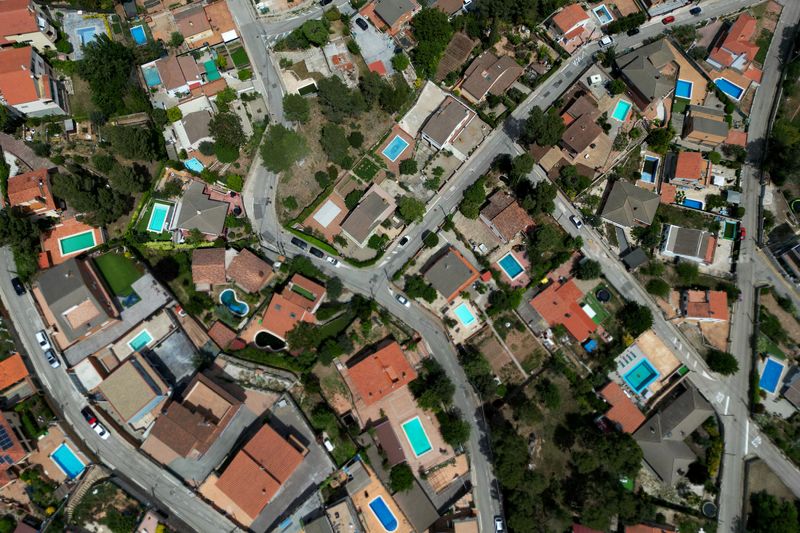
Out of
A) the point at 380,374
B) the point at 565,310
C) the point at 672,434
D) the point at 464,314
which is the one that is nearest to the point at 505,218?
the point at 464,314

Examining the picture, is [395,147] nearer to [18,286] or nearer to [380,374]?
[380,374]

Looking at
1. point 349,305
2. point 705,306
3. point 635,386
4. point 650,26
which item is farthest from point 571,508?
point 650,26

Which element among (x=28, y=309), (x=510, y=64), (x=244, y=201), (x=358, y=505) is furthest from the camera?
(x=510, y=64)

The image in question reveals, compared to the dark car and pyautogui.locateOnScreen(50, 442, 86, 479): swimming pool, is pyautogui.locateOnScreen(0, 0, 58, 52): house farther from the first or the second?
pyautogui.locateOnScreen(50, 442, 86, 479): swimming pool

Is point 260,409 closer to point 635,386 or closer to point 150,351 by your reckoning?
point 150,351


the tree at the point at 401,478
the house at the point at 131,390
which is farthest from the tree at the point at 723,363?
the house at the point at 131,390

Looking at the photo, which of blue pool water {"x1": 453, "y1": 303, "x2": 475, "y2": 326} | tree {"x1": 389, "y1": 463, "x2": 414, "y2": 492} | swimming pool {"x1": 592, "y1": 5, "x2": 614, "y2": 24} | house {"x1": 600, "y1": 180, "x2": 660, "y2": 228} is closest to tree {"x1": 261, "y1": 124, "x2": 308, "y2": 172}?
blue pool water {"x1": 453, "y1": 303, "x2": 475, "y2": 326}
